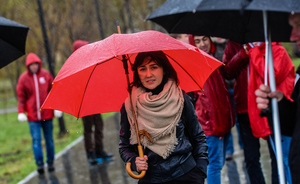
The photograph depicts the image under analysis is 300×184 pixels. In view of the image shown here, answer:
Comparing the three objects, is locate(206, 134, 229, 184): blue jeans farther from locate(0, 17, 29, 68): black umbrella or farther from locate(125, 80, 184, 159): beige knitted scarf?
locate(0, 17, 29, 68): black umbrella

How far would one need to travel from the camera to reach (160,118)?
10.8ft

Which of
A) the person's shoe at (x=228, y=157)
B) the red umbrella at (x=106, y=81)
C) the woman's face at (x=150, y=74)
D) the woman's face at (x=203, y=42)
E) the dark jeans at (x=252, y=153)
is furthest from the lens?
the person's shoe at (x=228, y=157)

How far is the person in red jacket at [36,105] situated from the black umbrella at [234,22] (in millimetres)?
4767

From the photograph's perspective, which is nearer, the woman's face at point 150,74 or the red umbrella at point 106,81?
the woman's face at point 150,74

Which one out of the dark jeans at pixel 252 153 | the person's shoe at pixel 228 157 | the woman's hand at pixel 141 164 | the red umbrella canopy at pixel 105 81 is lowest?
the person's shoe at pixel 228 157

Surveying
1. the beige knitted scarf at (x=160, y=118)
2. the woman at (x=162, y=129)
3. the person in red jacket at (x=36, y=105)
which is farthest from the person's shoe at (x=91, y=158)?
the beige knitted scarf at (x=160, y=118)

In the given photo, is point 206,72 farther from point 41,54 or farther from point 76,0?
point 41,54

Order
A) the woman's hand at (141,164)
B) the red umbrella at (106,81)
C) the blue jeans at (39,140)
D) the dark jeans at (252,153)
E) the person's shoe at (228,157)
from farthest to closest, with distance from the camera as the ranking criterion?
the blue jeans at (39,140) < the person's shoe at (228,157) < the dark jeans at (252,153) < the red umbrella at (106,81) < the woman's hand at (141,164)

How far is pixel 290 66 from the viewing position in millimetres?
4430

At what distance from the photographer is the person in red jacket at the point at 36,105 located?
7938mm

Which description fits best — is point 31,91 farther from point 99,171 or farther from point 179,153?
point 179,153

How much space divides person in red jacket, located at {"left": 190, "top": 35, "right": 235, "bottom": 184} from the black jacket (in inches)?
50.0

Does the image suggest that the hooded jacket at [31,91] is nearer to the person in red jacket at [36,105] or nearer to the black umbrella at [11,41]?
the person in red jacket at [36,105]

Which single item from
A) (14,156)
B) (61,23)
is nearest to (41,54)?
(61,23)
